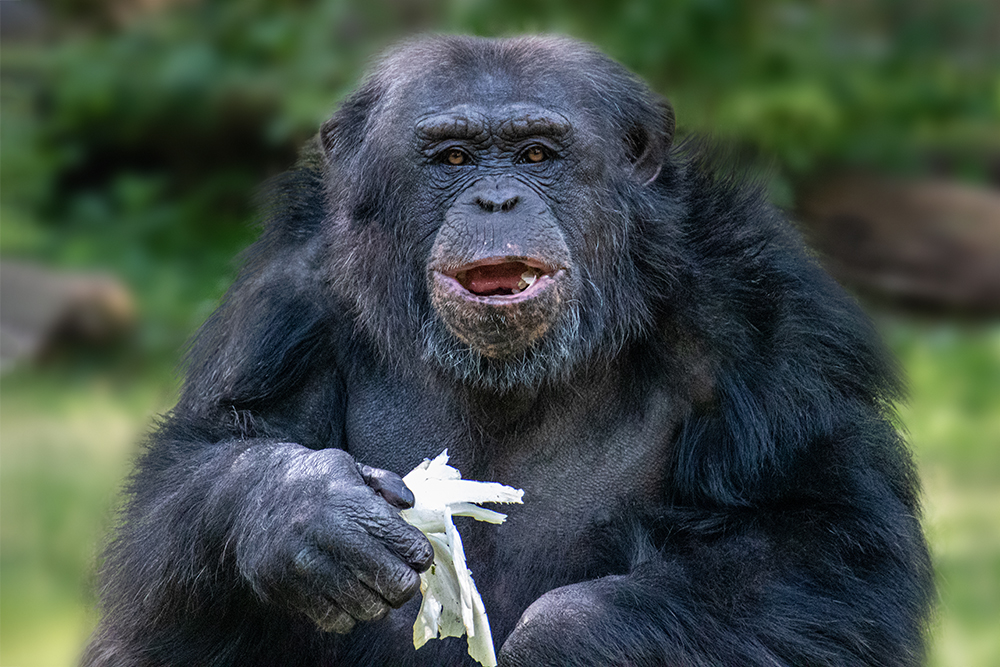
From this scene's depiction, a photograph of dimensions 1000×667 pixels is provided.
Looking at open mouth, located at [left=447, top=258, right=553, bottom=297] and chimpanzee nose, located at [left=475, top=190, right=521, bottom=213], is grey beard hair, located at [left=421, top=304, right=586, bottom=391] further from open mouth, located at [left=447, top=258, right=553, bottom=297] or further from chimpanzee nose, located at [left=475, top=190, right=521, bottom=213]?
chimpanzee nose, located at [left=475, top=190, right=521, bottom=213]

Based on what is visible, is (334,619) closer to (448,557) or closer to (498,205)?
(448,557)

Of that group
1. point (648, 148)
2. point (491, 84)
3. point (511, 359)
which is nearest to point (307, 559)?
point (511, 359)

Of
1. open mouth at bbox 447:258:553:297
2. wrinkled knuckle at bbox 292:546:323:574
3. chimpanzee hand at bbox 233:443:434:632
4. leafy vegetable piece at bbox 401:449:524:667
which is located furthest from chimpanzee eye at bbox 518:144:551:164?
wrinkled knuckle at bbox 292:546:323:574

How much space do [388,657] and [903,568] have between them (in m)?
1.58

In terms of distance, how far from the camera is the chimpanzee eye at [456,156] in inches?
154

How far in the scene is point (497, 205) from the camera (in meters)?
3.69

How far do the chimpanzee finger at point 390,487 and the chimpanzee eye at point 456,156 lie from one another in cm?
102

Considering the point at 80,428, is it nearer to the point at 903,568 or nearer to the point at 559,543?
the point at 559,543

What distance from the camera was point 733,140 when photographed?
4.63 meters

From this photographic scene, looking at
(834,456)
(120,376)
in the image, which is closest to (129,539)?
(834,456)

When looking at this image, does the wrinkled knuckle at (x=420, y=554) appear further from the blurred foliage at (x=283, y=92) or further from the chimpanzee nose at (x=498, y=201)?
the blurred foliage at (x=283, y=92)

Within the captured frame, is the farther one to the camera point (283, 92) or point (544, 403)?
point (283, 92)

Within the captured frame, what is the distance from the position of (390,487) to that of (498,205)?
873 mm

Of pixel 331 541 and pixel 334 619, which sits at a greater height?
pixel 331 541
